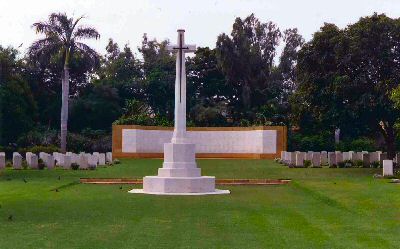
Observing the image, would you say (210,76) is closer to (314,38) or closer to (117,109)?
(117,109)

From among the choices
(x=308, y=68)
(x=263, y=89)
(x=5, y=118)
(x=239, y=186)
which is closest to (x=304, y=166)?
(x=308, y=68)

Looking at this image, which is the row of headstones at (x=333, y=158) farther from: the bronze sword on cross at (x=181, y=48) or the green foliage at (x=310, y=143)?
the bronze sword on cross at (x=181, y=48)

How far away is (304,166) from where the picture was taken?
121 ft

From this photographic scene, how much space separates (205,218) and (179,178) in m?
7.54

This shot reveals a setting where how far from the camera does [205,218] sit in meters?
14.3

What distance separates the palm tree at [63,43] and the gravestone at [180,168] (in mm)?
22729

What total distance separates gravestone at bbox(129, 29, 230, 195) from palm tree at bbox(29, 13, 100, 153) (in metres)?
22.7

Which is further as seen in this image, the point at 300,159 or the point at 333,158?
the point at 333,158

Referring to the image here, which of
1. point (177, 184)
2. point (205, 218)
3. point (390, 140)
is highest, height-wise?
point (390, 140)

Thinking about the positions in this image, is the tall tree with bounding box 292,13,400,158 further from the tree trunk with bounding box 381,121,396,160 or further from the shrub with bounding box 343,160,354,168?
the shrub with bounding box 343,160,354,168

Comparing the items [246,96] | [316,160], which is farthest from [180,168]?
[246,96]

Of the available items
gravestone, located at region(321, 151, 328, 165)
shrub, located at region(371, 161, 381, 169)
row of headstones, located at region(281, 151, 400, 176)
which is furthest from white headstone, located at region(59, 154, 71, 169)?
shrub, located at region(371, 161, 381, 169)

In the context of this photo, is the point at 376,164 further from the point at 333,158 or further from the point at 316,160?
the point at 316,160

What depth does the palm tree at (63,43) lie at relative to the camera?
4478 centimetres
